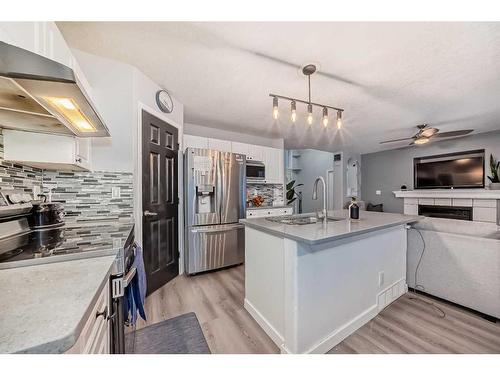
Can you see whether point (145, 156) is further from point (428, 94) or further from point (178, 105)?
point (428, 94)

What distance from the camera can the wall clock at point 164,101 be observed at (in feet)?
7.04

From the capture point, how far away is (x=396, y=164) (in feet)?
17.0

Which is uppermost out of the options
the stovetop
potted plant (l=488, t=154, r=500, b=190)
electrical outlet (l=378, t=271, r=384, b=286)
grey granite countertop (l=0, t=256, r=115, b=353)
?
potted plant (l=488, t=154, r=500, b=190)

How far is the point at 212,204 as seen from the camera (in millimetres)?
2740

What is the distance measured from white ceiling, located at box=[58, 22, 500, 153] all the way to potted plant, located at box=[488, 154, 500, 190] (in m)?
1.52

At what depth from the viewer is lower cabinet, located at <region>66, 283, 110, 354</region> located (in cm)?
54

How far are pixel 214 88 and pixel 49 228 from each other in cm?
193

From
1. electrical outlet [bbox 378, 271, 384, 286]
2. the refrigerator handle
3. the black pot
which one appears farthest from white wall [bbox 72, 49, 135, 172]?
electrical outlet [bbox 378, 271, 384, 286]

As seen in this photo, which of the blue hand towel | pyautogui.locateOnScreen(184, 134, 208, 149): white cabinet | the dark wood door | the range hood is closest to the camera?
the range hood

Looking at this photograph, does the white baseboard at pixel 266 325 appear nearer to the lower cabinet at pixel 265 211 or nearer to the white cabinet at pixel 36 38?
the lower cabinet at pixel 265 211

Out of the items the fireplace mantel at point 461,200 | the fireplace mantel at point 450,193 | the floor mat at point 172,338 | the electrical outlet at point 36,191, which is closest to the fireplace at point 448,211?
the fireplace mantel at point 461,200

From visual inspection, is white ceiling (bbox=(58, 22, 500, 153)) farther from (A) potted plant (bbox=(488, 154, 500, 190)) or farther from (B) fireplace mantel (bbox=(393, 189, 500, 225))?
(B) fireplace mantel (bbox=(393, 189, 500, 225))
